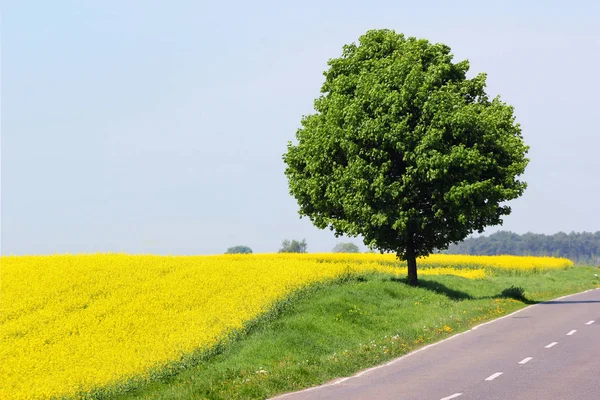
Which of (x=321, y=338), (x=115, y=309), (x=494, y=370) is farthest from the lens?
(x=115, y=309)

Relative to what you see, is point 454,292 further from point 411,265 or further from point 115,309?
point 115,309

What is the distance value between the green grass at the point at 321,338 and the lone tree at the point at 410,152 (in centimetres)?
339

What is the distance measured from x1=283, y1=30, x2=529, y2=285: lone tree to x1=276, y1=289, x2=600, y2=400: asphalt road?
38.0 feet

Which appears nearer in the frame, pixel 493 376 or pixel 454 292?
pixel 493 376

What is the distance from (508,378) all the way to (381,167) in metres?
24.0

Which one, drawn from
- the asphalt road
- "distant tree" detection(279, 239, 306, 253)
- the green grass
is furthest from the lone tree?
"distant tree" detection(279, 239, 306, 253)

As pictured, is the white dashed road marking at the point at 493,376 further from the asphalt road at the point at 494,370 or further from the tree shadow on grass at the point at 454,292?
the tree shadow on grass at the point at 454,292

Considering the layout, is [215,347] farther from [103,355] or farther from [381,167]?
[381,167]

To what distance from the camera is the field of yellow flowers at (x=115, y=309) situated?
2344 centimetres

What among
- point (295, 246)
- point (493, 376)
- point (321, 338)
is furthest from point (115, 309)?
point (295, 246)

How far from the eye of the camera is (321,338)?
27109mm

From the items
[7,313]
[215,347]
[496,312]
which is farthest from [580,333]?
[7,313]

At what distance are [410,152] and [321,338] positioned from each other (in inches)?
618

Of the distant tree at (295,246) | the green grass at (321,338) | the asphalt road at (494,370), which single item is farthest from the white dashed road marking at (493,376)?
the distant tree at (295,246)
